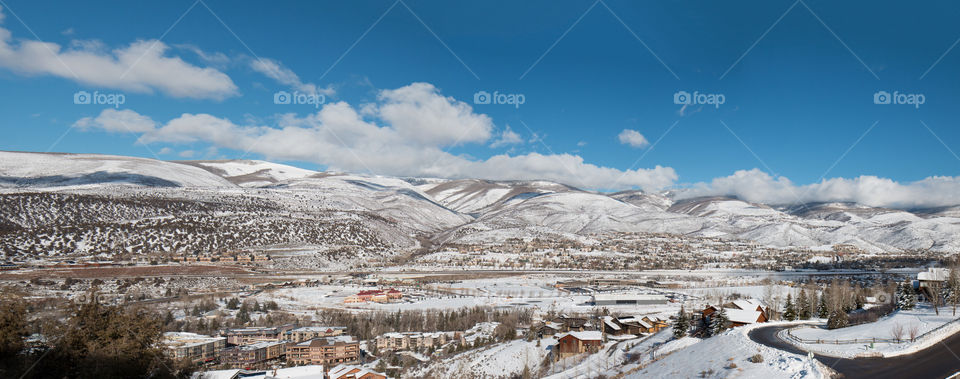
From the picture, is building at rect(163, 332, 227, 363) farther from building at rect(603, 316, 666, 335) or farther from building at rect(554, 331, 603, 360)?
building at rect(603, 316, 666, 335)

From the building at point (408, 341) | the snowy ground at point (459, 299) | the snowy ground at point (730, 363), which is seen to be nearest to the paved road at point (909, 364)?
the snowy ground at point (730, 363)

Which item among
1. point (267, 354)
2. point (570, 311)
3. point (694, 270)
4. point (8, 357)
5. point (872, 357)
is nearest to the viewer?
point (8, 357)

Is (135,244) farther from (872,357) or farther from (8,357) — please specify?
(872,357)

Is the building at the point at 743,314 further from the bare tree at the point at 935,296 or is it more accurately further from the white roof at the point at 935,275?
the white roof at the point at 935,275

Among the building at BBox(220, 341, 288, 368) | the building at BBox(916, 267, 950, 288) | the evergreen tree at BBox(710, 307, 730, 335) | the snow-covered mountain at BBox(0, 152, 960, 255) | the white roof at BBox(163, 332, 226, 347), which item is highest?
the snow-covered mountain at BBox(0, 152, 960, 255)

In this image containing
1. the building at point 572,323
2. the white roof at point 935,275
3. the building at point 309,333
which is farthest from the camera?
the building at point 572,323

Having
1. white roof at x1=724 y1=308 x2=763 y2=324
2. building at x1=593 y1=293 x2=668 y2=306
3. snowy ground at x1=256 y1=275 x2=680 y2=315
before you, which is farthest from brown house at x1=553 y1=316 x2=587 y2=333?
white roof at x1=724 y1=308 x2=763 y2=324

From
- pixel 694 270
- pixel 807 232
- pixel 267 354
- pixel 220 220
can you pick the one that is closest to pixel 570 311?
pixel 267 354
